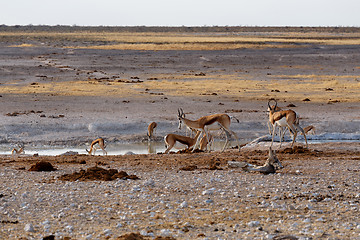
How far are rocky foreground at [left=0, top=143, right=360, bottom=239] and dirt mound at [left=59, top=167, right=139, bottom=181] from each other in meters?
0.04

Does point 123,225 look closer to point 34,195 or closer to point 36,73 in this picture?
point 34,195

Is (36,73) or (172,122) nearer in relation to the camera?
(172,122)

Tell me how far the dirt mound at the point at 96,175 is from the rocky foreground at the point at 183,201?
4cm

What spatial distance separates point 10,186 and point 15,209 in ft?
6.00

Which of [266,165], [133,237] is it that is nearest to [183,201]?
[133,237]

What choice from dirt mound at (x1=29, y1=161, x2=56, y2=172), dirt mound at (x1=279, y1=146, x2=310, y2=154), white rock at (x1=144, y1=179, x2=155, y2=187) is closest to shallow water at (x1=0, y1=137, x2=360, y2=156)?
dirt mound at (x1=279, y1=146, x2=310, y2=154)

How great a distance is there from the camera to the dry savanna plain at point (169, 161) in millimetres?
8328

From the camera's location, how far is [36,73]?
1677 inches

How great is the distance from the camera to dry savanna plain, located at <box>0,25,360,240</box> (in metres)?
8.33

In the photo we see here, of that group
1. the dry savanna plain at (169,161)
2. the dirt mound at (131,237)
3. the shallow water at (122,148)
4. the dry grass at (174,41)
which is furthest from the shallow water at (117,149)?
the dry grass at (174,41)

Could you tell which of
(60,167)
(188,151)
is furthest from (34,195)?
(188,151)

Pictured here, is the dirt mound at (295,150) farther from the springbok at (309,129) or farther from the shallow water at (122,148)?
the springbok at (309,129)

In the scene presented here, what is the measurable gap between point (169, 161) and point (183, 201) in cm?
447

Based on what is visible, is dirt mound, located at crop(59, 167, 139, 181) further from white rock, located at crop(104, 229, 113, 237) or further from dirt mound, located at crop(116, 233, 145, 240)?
dirt mound, located at crop(116, 233, 145, 240)
